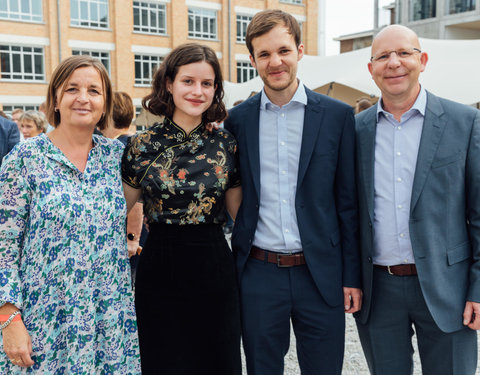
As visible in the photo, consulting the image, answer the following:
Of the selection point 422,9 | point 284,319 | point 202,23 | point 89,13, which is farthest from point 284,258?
point 202,23

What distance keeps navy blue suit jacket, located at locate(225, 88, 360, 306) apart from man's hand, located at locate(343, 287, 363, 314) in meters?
0.04

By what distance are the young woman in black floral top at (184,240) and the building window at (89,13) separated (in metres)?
25.7

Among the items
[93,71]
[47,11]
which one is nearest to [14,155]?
[93,71]

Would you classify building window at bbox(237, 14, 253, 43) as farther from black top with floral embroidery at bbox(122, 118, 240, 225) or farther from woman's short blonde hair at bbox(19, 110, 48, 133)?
black top with floral embroidery at bbox(122, 118, 240, 225)

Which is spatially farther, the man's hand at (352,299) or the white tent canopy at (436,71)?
the white tent canopy at (436,71)

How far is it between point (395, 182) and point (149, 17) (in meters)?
27.7

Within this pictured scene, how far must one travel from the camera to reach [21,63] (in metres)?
24.2

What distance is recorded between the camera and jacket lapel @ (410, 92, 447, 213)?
7.75ft

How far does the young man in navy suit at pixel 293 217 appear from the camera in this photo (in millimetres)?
2500

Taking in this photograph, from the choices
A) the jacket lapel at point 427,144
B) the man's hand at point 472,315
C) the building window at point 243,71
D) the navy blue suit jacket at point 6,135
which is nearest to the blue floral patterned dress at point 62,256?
the jacket lapel at point 427,144

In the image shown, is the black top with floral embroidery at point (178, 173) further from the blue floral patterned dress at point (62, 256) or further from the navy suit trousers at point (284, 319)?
the navy suit trousers at point (284, 319)

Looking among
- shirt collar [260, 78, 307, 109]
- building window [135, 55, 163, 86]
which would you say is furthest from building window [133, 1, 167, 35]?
shirt collar [260, 78, 307, 109]

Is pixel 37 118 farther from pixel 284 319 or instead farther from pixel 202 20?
pixel 202 20

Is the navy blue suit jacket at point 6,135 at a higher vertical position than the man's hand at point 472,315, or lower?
higher
